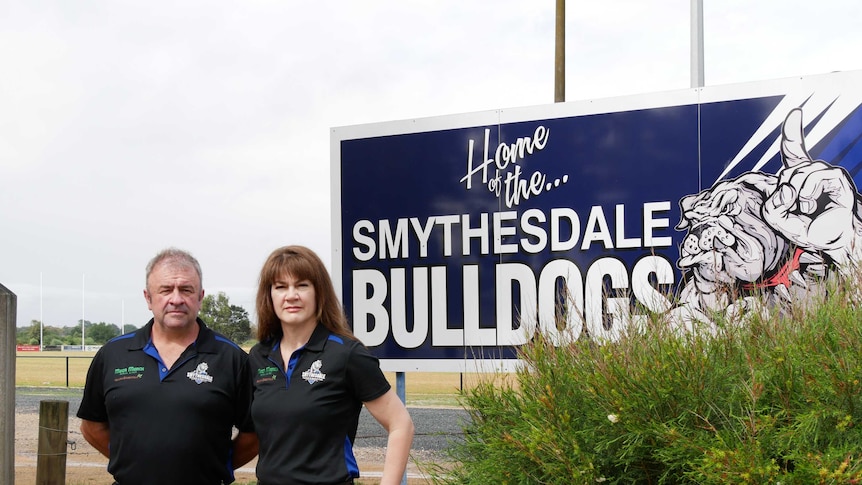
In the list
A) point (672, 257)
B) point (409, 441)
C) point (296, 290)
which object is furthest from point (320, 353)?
point (672, 257)

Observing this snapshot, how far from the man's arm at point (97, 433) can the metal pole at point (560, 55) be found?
12.5 meters

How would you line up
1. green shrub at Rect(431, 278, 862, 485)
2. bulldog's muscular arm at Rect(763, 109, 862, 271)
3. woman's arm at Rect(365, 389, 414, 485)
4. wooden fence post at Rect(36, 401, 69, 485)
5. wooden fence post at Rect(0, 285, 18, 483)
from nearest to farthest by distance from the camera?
1. woman's arm at Rect(365, 389, 414, 485)
2. green shrub at Rect(431, 278, 862, 485)
3. wooden fence post at Rect(0, 285, 18, 483)
4. bulldog's muscular arm at Rect(763, 109, 862, 271)
5. wooden fence post at Rect(36, 401, 69, 485)

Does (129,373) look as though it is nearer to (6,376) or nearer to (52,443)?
(6,376)

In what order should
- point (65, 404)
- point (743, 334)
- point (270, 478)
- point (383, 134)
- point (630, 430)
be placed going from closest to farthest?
1. point (270, 478)
2. point (630, 430)
3. point (743, 334)
4. point (65, 404)
5. point (383, 134)

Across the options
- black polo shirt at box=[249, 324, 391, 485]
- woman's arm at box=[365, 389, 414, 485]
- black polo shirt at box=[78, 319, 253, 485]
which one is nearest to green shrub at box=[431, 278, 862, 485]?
woman's arm at box=[365, 389, 414, 485]

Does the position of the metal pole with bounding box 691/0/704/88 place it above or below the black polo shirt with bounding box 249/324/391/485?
above

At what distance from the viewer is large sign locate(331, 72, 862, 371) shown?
6605 millimetres

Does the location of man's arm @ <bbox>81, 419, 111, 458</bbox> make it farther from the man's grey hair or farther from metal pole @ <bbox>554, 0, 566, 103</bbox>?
metal pole @ <bbox>554, 0, 566, 103</bbox>

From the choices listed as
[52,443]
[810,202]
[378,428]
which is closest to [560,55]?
[810,202]

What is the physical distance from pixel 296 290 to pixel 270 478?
2.19 ft

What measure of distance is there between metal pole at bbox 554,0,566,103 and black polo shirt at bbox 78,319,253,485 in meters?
12.6

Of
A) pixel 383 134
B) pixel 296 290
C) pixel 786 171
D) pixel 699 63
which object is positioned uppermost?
pixel 699 63

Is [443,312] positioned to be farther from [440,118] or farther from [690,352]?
[690,352]

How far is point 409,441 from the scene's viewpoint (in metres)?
3.21
